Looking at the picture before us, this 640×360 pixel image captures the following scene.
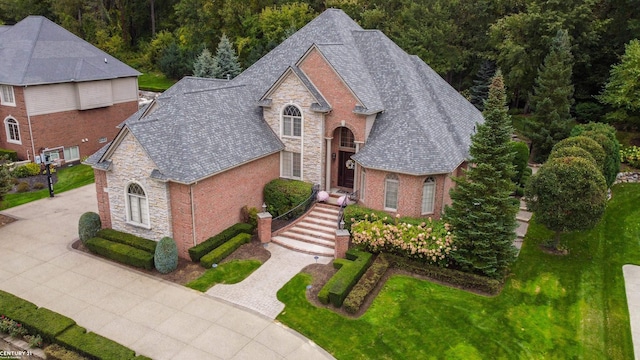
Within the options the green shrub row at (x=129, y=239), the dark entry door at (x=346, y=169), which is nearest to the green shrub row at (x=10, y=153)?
the green shrub row at (x=129, y=239)

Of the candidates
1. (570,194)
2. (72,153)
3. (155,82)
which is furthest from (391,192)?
(155,82)

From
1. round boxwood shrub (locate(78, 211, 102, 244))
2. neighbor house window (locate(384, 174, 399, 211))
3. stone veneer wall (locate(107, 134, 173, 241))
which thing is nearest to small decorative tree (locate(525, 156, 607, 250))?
neighbor house window (locate(384, 174, 399, 211))

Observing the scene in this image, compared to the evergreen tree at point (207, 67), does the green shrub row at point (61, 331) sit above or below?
below

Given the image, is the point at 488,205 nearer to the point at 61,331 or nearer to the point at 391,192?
the point at 391,192

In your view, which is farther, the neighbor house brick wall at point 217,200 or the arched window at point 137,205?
the arched window at point 137,205

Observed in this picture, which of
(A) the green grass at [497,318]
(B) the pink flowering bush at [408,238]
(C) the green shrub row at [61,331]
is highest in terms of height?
(B) the pink flowering bush at [408,238]

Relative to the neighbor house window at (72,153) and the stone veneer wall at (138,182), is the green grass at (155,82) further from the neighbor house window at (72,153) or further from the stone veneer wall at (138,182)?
the stone veneer wall at (138,182)

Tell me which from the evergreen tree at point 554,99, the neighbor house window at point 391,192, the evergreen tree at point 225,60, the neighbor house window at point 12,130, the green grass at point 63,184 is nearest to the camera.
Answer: the neighbor house window at point 391,192
